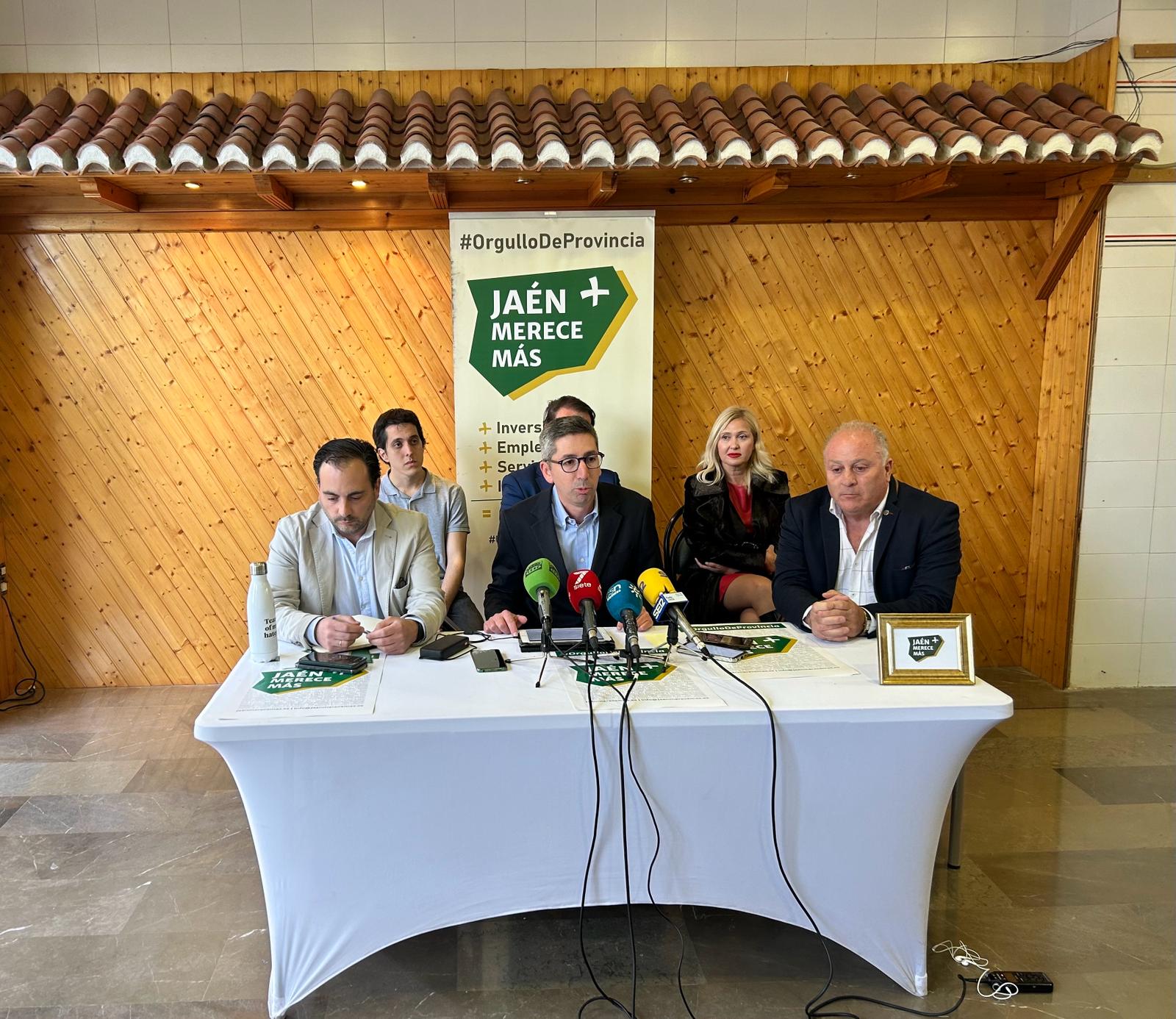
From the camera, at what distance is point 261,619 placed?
2.62 metres

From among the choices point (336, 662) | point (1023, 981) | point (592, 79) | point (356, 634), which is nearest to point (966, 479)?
point (592, 79)

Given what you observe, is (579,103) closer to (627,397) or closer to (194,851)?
(627,397)

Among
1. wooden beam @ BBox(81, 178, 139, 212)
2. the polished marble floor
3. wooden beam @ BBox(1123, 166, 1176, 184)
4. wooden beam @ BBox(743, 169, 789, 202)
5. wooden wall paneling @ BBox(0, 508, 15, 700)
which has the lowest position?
the polished marble floor

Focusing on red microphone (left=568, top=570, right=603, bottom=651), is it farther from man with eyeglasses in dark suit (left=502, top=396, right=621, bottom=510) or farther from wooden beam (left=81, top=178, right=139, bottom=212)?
wooden beam (left=81, top=178, right=139, bottom=212)

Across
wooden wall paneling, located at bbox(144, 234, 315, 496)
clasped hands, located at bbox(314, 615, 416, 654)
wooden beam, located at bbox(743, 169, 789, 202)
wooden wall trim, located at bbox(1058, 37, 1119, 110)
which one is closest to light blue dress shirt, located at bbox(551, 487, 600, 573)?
clasped hands, located at bbox(314, 615, 416, 654)

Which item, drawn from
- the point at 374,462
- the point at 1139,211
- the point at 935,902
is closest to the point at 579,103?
the point at 374,462

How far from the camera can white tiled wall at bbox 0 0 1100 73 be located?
4781 mm

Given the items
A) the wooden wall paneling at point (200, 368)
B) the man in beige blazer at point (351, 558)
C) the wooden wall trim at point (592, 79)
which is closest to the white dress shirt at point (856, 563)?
the man in beige blazer at point (351, 558)

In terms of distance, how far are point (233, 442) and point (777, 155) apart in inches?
132

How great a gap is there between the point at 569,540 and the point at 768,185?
2.23 meters

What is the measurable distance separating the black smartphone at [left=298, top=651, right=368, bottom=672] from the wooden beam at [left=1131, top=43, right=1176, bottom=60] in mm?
5064

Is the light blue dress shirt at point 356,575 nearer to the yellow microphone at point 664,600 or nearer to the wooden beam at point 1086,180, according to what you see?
the yellow microphone at point 664,600

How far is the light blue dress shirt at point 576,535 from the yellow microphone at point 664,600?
0.54 m

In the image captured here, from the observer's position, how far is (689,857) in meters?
2.42
